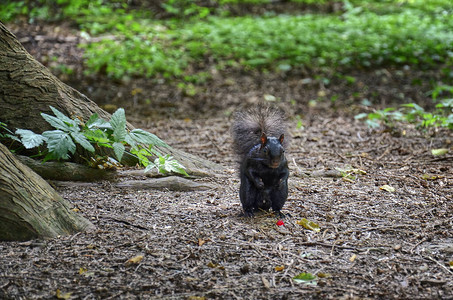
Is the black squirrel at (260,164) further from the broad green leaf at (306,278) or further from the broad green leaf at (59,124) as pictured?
the broad green leaf at (59,124)

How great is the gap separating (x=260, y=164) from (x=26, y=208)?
1774mm

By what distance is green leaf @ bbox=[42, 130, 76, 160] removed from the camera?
3762 millimetres

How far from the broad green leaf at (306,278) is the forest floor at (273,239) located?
0.04 meters

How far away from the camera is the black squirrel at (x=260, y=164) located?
381 cm

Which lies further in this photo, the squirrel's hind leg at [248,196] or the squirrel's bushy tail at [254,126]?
the squirrel's bushy tail at [254,126]

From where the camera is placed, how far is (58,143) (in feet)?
12.4

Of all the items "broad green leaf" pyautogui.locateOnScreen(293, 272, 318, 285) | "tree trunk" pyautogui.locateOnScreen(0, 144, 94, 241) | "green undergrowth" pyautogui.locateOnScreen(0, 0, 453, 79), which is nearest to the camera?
"broad green leaf" pyautogui.locateOnScreen(293, 272, 318, 285)

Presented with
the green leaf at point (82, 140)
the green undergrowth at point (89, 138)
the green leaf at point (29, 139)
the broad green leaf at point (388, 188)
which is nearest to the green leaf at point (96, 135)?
the green undergrowth at point (89, 138)

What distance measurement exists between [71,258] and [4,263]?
0.39 m

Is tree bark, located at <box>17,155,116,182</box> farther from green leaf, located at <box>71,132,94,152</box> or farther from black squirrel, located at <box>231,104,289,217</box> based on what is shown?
black squirrel, located at <box>231,104,289,217</box>

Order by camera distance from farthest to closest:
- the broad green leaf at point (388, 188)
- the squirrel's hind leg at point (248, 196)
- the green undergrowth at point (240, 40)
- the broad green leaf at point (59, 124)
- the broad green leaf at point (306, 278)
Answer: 1. the green undergrowth at point (240, 40)
2. the broad green leaf at point (388, 188)
3. the squirrel's hind leg at point (248, 196)
4. the broad green leaf at point (59, 124)
5. the broad green leaf at point (306, 278)

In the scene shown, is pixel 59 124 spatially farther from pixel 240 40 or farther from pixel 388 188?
pixel 240 40

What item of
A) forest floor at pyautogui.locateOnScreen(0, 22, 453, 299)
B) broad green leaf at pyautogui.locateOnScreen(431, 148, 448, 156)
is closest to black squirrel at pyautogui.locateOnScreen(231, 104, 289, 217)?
forest floor at pyautogui.locateOnScreen(0, 22, 453, 299)

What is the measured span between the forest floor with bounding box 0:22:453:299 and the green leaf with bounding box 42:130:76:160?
478 mm
